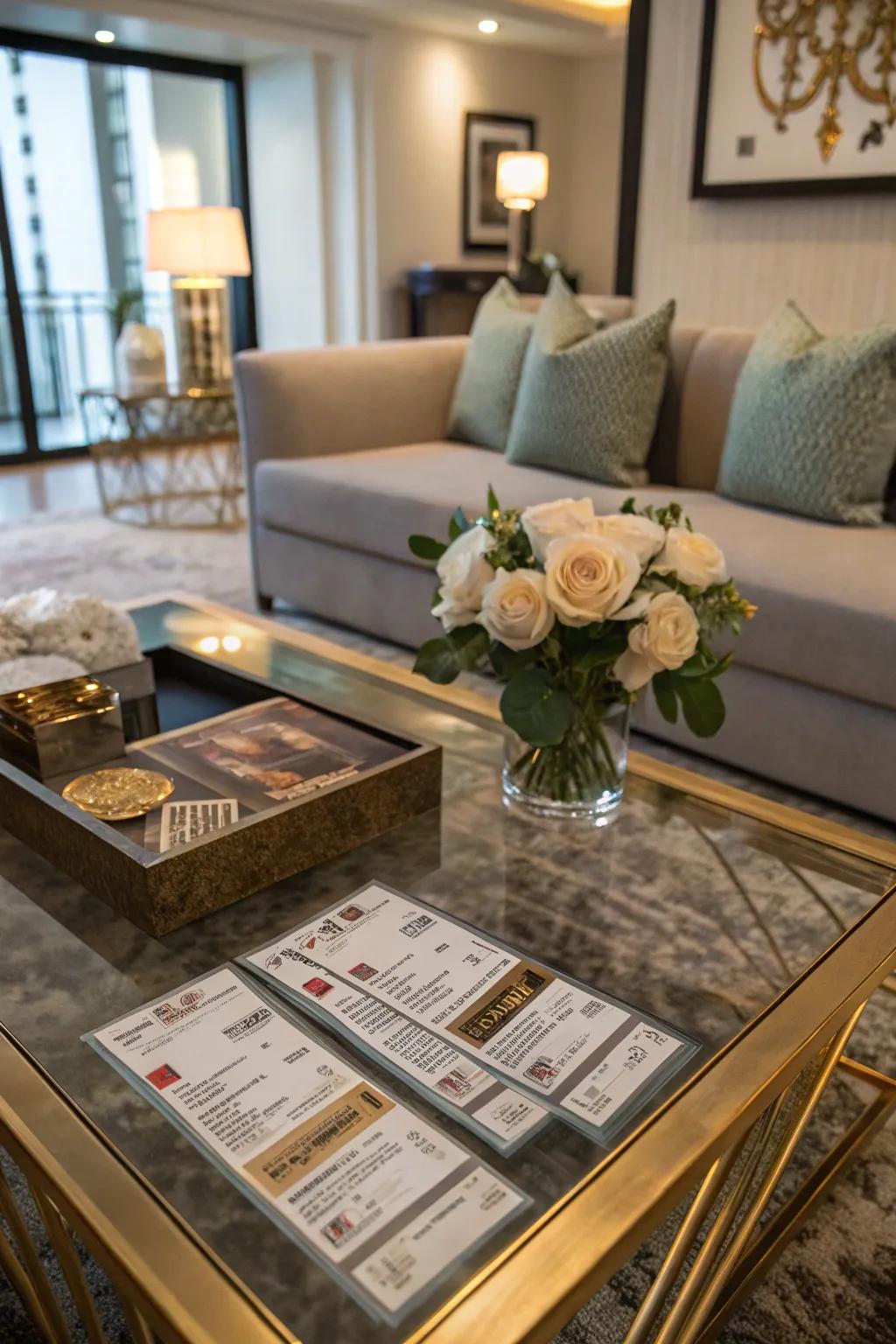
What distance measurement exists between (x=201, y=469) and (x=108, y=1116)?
15.4 feet

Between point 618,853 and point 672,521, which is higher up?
point 672,521

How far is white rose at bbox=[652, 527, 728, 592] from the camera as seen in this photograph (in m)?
1.05

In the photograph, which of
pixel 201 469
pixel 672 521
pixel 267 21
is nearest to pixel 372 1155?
pixel 672 521

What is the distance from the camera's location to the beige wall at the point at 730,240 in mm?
3088

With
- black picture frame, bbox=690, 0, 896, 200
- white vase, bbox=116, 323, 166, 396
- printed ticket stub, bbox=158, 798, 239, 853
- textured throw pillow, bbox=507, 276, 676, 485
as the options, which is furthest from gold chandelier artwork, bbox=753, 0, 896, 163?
printed ticket stub, bbox=158, 798, 239, 853

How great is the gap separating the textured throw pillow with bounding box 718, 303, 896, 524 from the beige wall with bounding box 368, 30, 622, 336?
13.5ft

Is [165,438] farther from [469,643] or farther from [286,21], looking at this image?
[469,643]

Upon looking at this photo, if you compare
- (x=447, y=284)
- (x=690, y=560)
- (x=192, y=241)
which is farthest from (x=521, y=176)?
(x=690, y=560)

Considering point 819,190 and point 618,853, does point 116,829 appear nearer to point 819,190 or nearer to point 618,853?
point 618,853

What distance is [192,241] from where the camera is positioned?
4031mm

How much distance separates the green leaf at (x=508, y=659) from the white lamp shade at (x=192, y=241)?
3465mm

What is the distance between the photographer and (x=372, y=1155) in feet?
2.37

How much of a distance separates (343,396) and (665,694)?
7.13 feet

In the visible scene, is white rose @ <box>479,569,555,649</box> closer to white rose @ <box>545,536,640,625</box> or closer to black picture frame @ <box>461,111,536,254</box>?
white rose @ <box>545,536,640,625</box>
